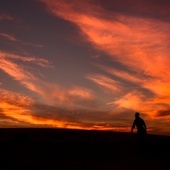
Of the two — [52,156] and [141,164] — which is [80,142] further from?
[141,164]

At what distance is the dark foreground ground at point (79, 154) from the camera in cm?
1661

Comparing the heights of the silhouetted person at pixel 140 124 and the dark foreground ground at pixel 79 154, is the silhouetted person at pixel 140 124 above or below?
above

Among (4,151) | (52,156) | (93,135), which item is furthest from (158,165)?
(93,135)

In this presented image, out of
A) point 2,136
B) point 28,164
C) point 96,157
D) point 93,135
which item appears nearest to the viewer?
point 28,164

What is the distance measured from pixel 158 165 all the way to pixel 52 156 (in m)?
6.28

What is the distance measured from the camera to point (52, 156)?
63.9ft

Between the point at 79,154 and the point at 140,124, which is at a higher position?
the point at 140,124

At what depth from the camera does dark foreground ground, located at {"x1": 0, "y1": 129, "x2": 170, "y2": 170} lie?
16609 millimetres

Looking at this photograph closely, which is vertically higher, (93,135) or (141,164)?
(93,135)

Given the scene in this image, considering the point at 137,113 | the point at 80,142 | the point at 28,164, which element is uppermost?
the point at 137,113

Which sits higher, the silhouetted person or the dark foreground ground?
the silhouetted person

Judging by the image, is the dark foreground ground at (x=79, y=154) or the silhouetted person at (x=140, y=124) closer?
the dark foreground ground at (x=79, y=154)

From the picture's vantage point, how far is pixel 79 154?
794 inches

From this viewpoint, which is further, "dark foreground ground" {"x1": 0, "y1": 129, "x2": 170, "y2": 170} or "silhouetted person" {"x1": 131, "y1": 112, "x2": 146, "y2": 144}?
"silhouetted person" {"x1": 131, "y1": 112, "x2": 146, "y2": 144}
